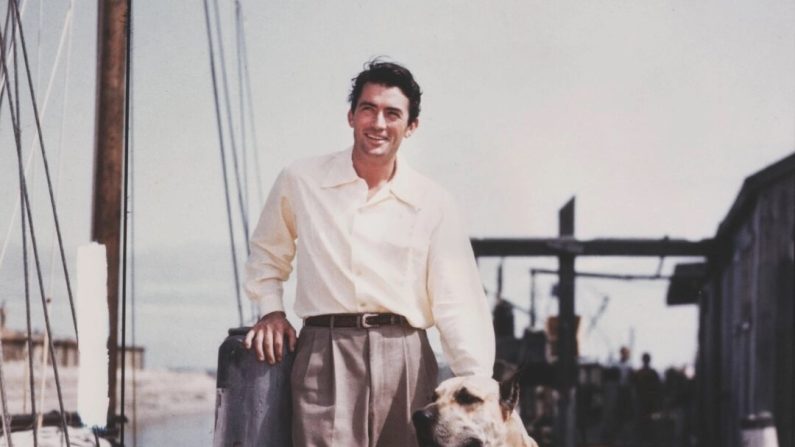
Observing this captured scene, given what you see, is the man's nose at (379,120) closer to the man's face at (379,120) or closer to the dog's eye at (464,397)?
the man's face at (379,120)

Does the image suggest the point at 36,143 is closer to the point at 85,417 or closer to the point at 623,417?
Answer: the point at 85,417

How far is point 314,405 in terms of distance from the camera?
3.09 meters

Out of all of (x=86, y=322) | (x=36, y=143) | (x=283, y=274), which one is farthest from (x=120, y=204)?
(x=283, y=274)

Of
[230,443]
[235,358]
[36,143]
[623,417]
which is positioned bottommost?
[623,417]

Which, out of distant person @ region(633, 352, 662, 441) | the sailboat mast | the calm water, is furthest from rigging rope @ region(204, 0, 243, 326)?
the calm water

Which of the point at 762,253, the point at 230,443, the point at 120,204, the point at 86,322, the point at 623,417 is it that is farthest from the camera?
the point at 623,417

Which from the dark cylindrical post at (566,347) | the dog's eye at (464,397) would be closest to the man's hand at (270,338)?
the dog's eye at (464,397)

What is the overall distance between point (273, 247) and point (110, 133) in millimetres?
4109

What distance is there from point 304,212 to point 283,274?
10.2 inches

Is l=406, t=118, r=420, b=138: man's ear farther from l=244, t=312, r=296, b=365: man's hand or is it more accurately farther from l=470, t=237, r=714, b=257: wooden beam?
l=470, t=237, r=714, b=257: wooden beam

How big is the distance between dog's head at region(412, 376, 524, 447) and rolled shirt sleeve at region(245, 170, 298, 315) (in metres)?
0.61

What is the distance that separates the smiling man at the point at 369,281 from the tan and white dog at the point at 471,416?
0.23ft

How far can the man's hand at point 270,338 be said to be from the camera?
301cm

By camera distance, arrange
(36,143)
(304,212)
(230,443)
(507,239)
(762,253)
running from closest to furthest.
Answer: (230,443)
(304,212)
(36,143)
(762,253)
(507,239)
